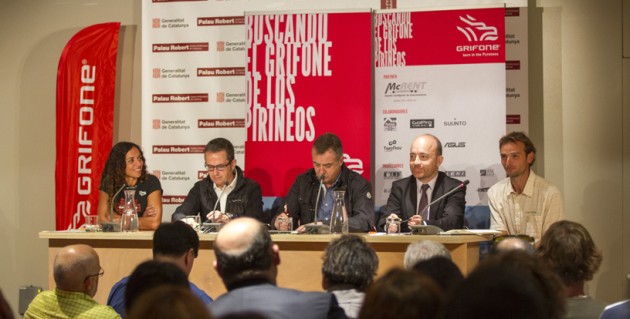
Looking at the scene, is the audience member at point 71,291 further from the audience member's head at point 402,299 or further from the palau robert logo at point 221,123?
the palau robert logo at point 221,123

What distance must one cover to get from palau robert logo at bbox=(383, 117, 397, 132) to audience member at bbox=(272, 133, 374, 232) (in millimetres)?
568

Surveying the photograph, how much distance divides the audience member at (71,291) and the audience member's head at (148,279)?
0.73 m

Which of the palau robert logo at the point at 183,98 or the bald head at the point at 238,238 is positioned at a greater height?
the palau robert logo at the point at 183,98

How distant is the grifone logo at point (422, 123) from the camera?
634 centimetres

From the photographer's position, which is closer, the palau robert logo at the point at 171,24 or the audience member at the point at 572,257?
the audience member at the point at 572,257

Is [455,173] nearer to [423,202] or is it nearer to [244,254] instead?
[423,202]

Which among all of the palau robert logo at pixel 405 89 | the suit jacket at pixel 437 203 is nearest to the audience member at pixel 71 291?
the suit jacket at pixel 437 203

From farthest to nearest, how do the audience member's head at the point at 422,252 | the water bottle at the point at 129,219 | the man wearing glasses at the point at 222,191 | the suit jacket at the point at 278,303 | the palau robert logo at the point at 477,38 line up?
the palau robert logo at the point at 477,38 → the man wearing glasses at the point at 222,191 → the water bottle at the point at 129,219 → the audience member's head at the point at 422,252 → the suit jacket at the point at 278,303

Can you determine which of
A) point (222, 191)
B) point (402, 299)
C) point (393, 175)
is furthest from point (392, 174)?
point (402, 299)

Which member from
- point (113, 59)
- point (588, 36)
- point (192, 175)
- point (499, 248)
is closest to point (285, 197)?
point (192, 175)

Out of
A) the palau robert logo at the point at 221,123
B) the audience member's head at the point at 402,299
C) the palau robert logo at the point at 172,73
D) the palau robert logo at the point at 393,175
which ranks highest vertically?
the palau robert logo at the point at 172,73

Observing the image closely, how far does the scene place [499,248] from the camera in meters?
3.37

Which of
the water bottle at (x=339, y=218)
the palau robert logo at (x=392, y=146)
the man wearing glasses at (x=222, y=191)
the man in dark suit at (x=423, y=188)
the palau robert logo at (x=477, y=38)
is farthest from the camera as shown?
the palau robert logo at (x=392, y=146)

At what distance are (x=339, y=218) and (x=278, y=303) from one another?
243cm
